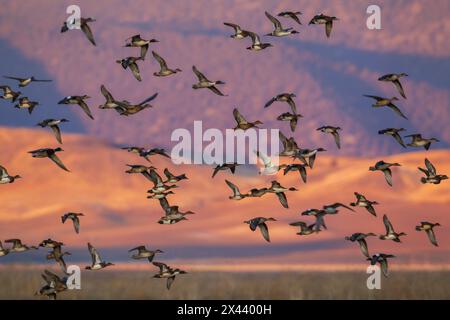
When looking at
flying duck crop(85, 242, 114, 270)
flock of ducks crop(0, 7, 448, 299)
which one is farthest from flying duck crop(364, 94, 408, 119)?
flying duck crop(85, 242, 114, 270)

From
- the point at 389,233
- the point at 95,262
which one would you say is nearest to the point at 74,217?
the point at 95,262

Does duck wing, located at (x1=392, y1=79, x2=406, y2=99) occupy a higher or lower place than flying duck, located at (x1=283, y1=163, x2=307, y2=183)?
higher

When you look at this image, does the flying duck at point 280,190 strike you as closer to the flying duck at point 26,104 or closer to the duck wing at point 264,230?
the duck wing at point 264,230

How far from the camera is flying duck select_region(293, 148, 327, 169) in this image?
6072cm

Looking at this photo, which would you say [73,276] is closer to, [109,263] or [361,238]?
[109,263]

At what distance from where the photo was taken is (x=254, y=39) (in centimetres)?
5991

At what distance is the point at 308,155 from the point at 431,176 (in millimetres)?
6930

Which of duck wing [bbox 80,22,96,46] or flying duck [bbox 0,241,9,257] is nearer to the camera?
duck wing [bbox 80,22,96,46]

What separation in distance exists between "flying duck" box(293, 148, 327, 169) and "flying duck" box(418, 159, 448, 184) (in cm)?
589

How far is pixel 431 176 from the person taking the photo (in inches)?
2368

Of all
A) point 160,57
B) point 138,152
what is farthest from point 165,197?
point 160,57

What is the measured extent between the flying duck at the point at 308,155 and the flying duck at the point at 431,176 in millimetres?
5894

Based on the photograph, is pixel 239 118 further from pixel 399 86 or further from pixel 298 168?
pixel 399 86

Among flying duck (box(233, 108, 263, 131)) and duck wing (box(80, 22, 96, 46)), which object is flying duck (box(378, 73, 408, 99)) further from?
duck wing (box(80, 22, 96, 46))
